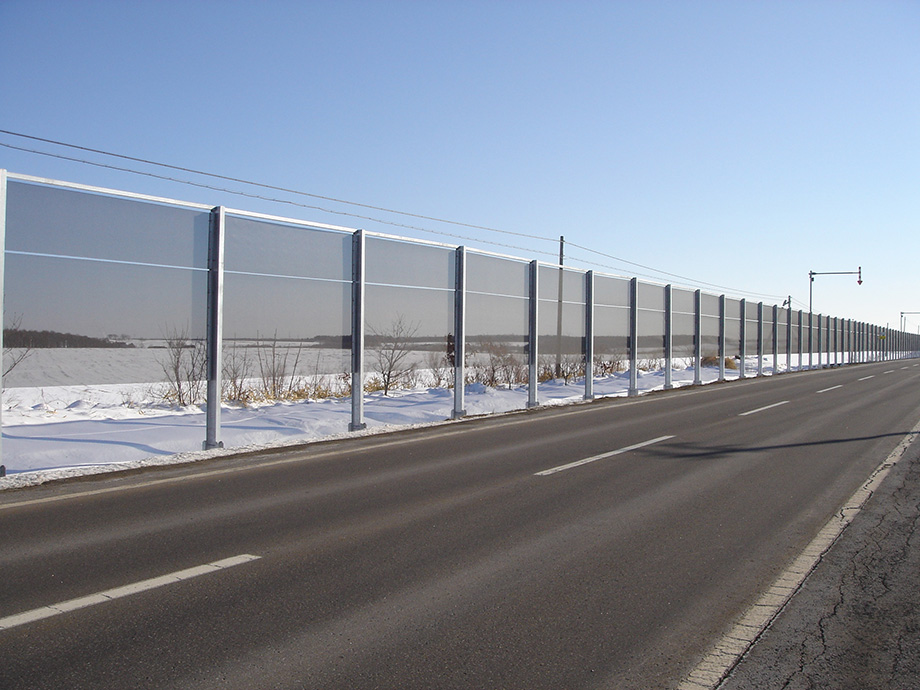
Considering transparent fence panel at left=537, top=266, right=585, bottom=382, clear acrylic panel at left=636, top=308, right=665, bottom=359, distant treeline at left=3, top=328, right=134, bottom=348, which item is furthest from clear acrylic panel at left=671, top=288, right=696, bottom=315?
→ distant treeline at left=3, top=328, right=134, bottom=348

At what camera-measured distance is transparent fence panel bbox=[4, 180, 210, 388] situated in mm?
8430

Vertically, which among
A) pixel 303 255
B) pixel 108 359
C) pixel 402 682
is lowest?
pixel 402 682

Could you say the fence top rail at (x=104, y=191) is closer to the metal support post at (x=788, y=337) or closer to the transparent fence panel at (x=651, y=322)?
the transparent fence panel at (x=651, y=322)

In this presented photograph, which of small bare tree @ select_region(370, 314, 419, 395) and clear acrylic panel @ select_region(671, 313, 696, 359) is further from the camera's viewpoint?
clear acrylic panel @ select_region(671, 313, 696, 359)

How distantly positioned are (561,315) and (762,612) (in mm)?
15556

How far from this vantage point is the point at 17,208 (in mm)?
8195

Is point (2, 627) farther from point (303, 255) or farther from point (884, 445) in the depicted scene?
point (884, 445)

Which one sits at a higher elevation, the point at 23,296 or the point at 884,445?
the point at 23,296

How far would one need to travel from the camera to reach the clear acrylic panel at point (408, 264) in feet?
42.3

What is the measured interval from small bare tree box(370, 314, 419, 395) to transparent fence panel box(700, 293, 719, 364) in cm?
1576

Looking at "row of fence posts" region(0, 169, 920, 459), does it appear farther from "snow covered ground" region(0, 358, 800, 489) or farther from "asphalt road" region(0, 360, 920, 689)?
"asphalt road" region(0, 360, 920, 689)

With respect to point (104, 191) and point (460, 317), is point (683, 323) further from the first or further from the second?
point (104, 191)

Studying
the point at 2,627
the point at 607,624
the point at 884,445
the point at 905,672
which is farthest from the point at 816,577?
the point at 884,445

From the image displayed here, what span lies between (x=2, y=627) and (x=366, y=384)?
46.8ft
